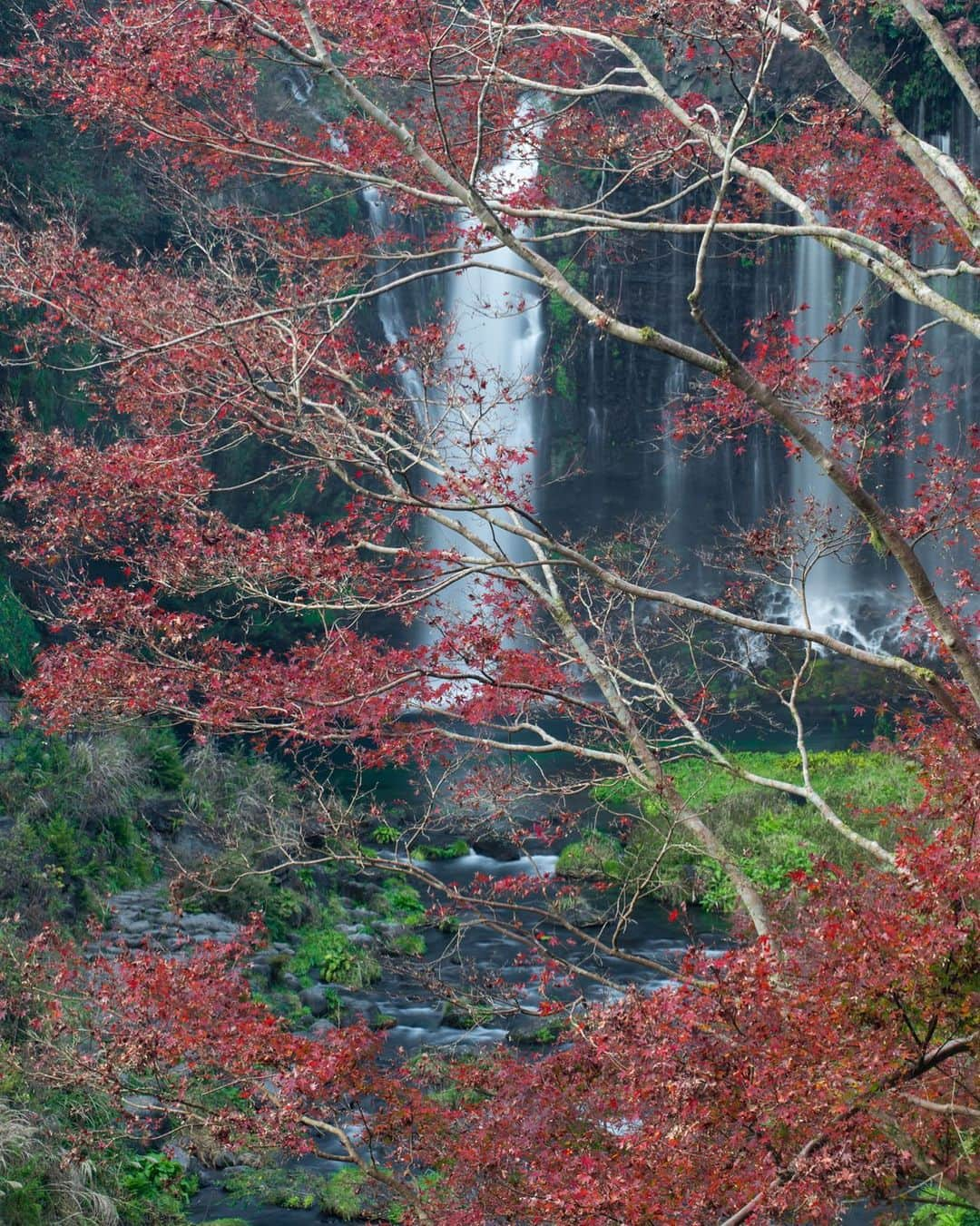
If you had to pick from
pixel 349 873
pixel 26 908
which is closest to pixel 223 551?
pixel 26 908

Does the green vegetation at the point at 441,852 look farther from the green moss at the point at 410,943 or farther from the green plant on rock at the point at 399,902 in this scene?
the green moss at the point at 410,943

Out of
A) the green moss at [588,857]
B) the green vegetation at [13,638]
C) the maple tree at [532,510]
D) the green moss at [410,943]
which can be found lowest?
the green moss at [410,943]

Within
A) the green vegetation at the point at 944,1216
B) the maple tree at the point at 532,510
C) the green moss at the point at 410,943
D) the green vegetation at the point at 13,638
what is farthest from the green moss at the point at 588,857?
the green vegetation at the point at 13,638

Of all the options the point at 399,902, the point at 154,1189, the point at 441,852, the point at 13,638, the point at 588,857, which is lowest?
the point at 399,902

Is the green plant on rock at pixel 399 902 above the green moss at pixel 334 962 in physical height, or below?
below

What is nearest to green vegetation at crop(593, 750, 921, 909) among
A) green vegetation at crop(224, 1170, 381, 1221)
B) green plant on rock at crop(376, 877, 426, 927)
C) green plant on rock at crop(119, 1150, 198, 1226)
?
green plant on rock at crop(376, 877, 426, 927)

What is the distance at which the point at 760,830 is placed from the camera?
40.6ft

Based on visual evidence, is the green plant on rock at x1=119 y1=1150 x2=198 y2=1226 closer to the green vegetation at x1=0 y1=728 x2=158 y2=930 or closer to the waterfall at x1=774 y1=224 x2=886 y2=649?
the green vegetation at x1=0 y1=728 x2=158 y2=930

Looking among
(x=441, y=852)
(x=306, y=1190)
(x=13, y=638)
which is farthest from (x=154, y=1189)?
(x=441, y=852)

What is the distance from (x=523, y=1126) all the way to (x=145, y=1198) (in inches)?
116

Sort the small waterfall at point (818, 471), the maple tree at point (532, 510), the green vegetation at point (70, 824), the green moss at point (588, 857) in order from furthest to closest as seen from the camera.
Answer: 1. the small waterfall at point (818, 471)
2. the green moss at point (588, 857)
3. the green vegetation at point (70, 824)
4. the maple tree at point (532, 510)

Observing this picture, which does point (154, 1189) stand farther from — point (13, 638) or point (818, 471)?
point (818, 471)

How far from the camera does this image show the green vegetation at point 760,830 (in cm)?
1109

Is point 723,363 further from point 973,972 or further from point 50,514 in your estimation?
point 50,514
